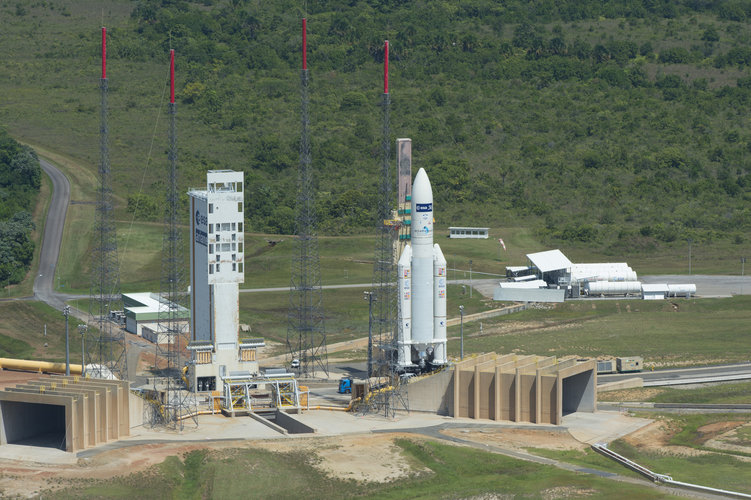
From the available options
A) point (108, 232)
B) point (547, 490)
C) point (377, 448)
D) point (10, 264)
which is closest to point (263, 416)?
point (377, 448)

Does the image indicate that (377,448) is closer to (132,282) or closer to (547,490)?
(547,490)

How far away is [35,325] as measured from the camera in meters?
168

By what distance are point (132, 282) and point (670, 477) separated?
351 feet

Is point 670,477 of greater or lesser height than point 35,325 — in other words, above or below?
below

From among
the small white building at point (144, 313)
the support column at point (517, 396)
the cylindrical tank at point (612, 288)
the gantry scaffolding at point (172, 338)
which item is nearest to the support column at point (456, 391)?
the support column at point (517, 396)

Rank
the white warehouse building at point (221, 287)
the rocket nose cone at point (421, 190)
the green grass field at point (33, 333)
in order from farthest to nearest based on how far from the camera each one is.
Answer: the green grass field at point (33, 333), the white warehouse building at point (221, 287), the rocket nose cone at point (421, 190)

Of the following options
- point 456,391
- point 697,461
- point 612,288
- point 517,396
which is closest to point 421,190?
point 456,391

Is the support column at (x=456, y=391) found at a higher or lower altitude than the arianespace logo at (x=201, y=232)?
lower

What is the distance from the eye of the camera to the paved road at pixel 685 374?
5600 inches

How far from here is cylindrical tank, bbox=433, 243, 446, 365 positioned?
13462 cm

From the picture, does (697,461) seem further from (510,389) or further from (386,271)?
(386,271)

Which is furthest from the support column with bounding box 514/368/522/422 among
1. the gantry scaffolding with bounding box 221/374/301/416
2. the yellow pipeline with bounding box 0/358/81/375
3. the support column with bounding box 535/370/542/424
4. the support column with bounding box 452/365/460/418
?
the yellow pipeline with bounding box 0/358/81/375

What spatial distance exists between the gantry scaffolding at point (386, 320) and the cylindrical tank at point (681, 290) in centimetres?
5565

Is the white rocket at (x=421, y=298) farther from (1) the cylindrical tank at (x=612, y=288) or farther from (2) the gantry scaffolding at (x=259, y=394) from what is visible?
(1) the cylindrical tank at (x=612, y=288)
